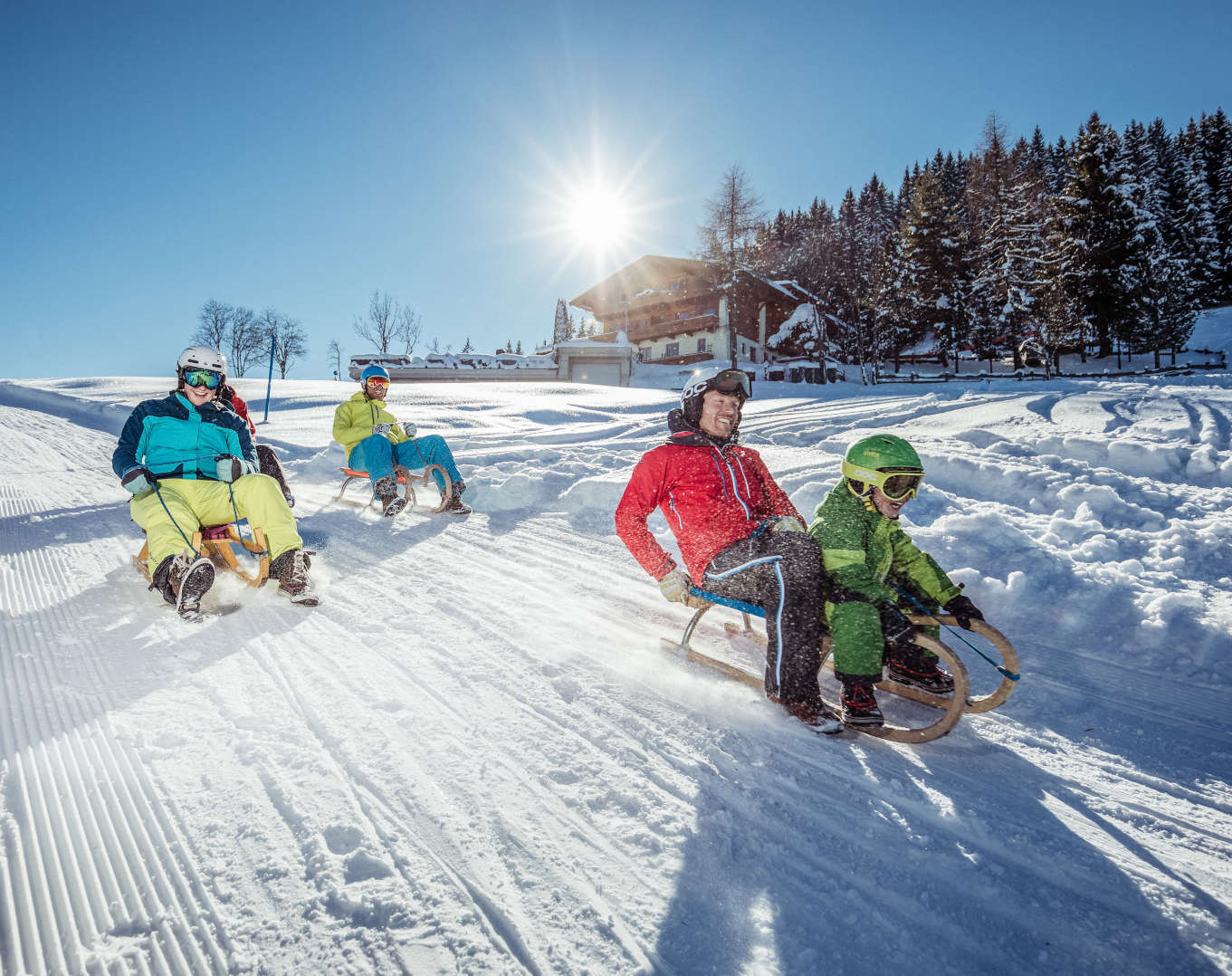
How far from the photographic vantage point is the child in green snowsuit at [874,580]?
234 centimetres

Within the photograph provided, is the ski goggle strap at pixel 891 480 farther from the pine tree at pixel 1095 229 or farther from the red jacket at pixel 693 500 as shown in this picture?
the pine tree at pixel 1095 229

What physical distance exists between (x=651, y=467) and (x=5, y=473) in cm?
1047

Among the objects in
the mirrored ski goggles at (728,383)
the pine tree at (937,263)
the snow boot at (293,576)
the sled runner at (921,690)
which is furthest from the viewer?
the pine tree at (937,263)

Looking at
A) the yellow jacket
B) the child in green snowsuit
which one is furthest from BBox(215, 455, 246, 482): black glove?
the child in green snowsuit

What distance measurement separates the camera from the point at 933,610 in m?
2.67

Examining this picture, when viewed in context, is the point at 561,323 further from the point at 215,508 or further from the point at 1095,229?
the point at 215,508

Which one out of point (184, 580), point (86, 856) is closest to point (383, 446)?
point (184, 580)

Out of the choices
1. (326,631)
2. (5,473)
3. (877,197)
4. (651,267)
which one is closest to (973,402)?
(326,631)

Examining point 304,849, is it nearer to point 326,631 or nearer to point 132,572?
point 326,631

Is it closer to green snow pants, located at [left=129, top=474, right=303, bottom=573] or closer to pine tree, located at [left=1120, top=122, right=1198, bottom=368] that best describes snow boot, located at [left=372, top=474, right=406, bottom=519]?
green snow pants, located at [left=129, top=474, right=303, bottom=573]

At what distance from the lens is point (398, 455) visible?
6.55m

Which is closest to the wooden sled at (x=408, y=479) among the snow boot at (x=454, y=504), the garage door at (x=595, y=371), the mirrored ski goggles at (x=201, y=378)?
the snow boot at (x=454, y=504)

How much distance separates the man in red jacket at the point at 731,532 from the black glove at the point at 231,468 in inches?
96.0

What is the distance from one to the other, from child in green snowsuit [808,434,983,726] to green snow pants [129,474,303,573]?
3.11 metres
